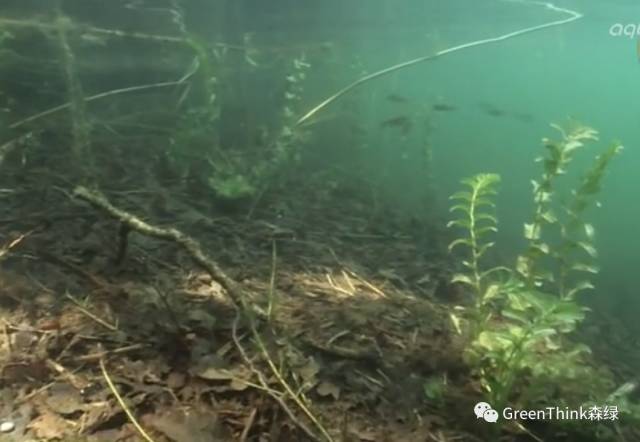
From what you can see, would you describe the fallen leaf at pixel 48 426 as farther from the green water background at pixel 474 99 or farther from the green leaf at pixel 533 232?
the green water background at pixel 474 99

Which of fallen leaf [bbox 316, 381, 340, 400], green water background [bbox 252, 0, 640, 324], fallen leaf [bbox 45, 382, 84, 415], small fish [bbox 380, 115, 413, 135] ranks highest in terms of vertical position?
fallen leaf [bbox 45, 382, 84, 415]

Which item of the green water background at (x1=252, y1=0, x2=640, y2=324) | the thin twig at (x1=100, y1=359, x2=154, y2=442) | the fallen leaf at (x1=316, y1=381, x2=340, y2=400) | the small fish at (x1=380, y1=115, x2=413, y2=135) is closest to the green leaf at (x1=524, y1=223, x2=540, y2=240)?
the green water background at (x1=252, y1=0, x2=640, y2=324)

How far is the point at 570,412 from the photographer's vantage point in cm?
254

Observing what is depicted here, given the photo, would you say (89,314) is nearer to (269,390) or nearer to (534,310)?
(269,390)

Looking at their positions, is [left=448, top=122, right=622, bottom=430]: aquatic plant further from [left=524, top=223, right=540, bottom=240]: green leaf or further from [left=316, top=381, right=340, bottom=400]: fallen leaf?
[left=316, top=381, right=340, bottom=400]: fallen leaf

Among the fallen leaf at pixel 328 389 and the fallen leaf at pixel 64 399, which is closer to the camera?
the fallen leaf at pixel 64 399

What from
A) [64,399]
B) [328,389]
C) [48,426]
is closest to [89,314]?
[64,399]

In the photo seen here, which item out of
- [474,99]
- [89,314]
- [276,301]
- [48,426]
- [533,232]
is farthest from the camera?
[474,99]

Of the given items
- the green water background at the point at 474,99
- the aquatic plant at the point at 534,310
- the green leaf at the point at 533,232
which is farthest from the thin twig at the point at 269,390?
the green water background at the point at 474,99

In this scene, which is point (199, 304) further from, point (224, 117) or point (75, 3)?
point (75, 3)

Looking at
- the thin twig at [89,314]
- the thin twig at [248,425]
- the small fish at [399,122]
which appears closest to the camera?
the thin twig at [248,425]

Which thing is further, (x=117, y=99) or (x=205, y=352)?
(x=117, y=99)

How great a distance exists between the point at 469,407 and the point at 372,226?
3453mm

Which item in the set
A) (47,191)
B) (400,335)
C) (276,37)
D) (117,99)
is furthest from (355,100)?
(276,37)
